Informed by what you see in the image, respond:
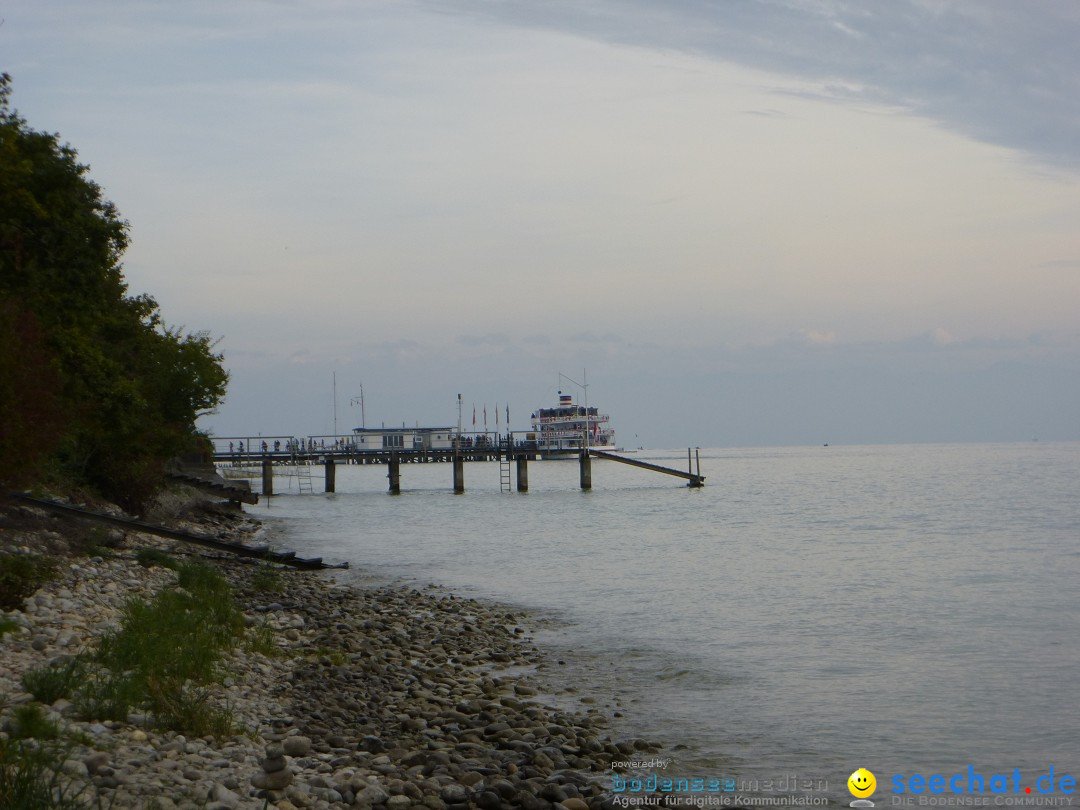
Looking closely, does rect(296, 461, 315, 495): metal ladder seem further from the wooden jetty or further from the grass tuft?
the grass tuft

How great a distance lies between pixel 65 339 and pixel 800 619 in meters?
16.7

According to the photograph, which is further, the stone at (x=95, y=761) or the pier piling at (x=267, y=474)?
the pier piling at (x=267, y=474)

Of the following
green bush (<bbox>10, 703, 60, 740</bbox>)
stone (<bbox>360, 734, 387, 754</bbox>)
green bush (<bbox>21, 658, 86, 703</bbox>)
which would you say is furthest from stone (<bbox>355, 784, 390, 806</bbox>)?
green bush (<bbox>21, 658, 86, 703</bbox>)

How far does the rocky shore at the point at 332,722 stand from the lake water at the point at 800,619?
3.95 ft

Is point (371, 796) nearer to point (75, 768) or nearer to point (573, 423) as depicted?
point (75, 768)

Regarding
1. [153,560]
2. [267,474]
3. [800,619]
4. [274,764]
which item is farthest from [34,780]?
[267,474]

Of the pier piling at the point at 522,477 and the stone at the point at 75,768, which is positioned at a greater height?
the stone at the point at 75,768

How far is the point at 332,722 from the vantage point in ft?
30.4

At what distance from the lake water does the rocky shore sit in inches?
47.4

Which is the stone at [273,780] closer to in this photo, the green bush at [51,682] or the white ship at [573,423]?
the green bush at [51,682]

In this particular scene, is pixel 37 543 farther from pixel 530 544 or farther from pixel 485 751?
pixel 530 544

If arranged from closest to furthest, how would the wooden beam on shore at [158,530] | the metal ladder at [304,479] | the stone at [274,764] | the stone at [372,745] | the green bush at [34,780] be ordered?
the green bush at [34,780], the stone at [274,764], the stone at [372,745], the wooden beam on shore at [158,530], the metal ladder at [304,479]

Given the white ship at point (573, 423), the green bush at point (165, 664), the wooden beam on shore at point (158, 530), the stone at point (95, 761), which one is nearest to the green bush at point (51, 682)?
the green bush at point (165, 664)

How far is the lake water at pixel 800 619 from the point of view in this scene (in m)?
10.5
